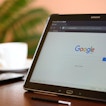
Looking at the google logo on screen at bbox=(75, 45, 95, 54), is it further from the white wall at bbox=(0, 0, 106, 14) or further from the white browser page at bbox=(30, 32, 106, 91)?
the white wall at bbox=(0, 0, 106, 14)

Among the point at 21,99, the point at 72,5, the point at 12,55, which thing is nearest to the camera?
the point at 21,99

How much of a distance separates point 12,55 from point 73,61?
39 centimetres

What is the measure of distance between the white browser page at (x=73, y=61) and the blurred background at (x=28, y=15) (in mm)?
2350

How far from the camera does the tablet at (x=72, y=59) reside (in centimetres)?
64

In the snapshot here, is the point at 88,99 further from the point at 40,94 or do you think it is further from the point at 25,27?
the point at 25,27

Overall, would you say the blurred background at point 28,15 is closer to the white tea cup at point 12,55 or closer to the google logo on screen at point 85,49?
the white tea cup at point 12,55

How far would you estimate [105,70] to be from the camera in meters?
0.63

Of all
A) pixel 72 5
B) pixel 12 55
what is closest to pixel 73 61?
pixel 12 55

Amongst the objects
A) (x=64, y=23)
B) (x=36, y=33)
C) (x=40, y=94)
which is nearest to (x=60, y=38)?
(x=64, y=23)

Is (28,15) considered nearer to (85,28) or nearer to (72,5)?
(72,5)

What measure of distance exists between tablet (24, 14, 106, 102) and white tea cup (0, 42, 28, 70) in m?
0.28

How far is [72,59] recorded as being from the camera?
69 cm

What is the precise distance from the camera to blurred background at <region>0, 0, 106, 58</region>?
3141 mm

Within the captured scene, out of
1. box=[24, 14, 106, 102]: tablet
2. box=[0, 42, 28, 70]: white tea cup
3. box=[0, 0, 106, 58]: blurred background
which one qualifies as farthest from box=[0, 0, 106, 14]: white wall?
box=[24, 14, 106, 102]: tablet
